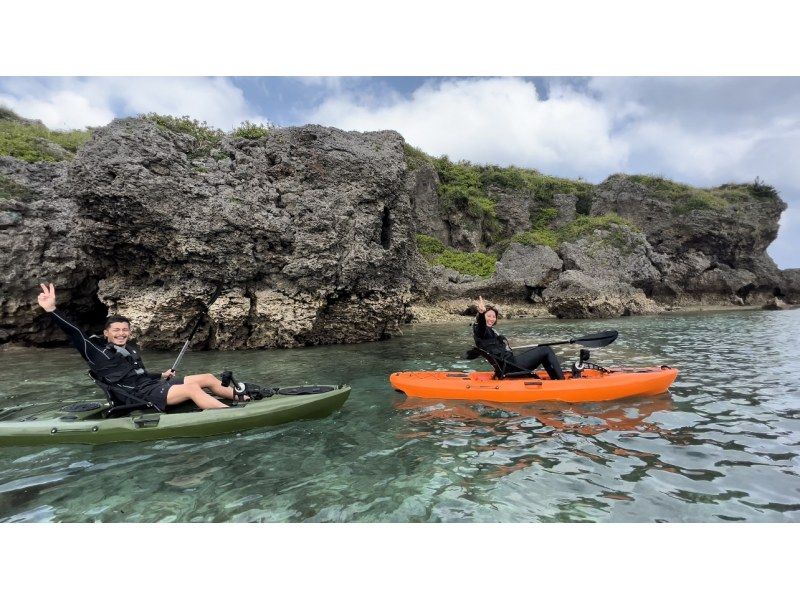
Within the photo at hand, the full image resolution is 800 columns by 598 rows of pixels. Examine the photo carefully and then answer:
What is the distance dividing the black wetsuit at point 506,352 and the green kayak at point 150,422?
3245 millimetres

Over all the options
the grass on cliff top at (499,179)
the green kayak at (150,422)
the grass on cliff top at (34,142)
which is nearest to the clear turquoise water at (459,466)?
the green kayak at (150,422)

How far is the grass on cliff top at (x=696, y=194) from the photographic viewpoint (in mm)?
35656

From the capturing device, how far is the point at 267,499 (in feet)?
13.4

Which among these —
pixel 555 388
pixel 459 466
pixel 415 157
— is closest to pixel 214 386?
pixel 459 466

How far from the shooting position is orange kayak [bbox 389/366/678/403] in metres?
7.24

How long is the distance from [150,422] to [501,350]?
19.8 feet

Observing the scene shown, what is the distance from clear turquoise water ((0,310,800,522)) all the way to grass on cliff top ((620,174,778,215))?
34.1 metres

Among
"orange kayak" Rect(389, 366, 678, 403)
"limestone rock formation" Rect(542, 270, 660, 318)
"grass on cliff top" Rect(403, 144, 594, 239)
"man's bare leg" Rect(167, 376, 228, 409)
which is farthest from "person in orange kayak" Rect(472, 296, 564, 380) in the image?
"grass on cliff top" Rect(403, 144, 594, 239)

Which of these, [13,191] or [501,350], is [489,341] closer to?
[501,350]

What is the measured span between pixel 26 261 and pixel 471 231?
29.1m

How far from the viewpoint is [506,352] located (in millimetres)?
8023

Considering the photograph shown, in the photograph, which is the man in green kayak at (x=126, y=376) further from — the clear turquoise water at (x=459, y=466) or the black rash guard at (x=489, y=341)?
the black rash guard at (x=489, y=341)
